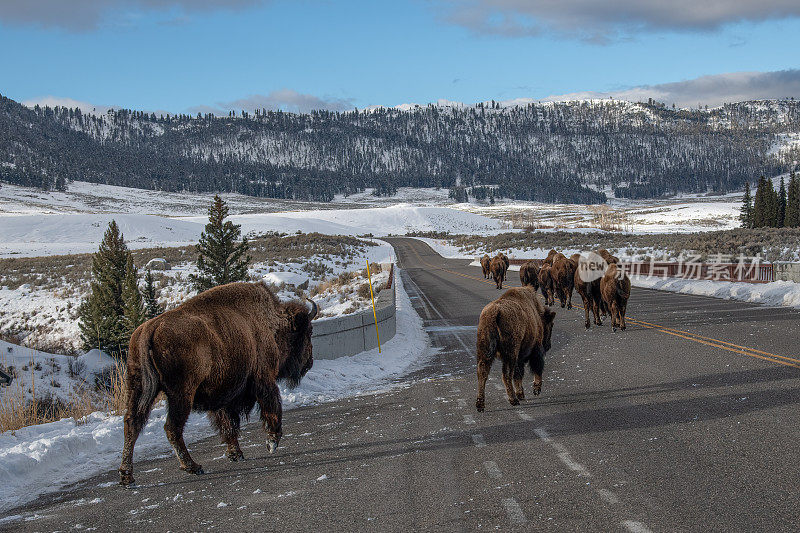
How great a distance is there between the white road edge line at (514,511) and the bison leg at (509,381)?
11.0 feet

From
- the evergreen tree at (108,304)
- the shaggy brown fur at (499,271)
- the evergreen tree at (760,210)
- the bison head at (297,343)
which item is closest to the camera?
the bison head at (297,343)

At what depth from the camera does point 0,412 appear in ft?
24.9

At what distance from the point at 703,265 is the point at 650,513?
2535 centimetres

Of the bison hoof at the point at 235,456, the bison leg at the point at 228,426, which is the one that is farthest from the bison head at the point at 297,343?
the bison hoof at the point at 235,456

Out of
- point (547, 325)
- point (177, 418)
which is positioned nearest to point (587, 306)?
point (547, 325)

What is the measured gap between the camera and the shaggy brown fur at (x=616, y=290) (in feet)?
44.9

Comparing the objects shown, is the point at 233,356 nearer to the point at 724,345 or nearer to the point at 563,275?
the point at 724,345

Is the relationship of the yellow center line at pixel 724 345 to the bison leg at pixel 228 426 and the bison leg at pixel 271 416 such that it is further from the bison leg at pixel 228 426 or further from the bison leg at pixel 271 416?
the bison leg at pixel 228 426

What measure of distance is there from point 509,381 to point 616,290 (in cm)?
671

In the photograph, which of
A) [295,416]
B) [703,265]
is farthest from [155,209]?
[295,416]

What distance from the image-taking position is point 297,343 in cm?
711

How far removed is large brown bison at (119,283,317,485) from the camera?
5.24m

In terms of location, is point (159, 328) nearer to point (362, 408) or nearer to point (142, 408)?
point (142, 408)

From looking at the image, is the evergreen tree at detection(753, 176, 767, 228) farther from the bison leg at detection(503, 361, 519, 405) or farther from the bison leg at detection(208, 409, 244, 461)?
the bison leg at detection(208, 409, 244, 461)
